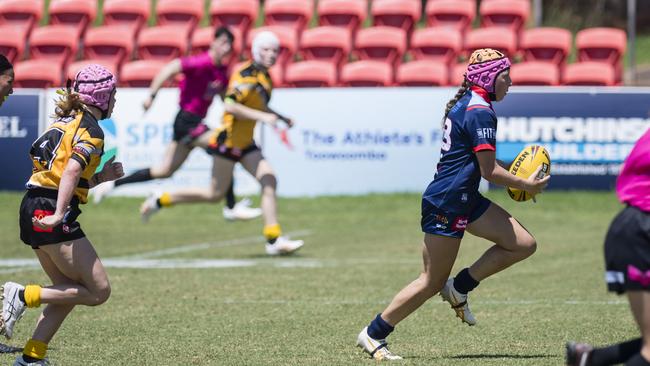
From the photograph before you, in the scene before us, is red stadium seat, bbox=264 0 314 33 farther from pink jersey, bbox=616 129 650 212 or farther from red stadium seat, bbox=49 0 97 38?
pink jersey, bbox=616 129 650 212

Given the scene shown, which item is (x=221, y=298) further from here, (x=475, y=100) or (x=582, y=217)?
(x=582, y=217)

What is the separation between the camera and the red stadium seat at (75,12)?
22922mm

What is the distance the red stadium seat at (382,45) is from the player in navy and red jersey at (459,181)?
13698 mm

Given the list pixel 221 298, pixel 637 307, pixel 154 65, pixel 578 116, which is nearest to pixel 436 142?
pixel 578 116

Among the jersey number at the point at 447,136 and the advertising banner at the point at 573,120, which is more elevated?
the jersey number at the point at 447,136

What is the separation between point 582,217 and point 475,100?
408 inches

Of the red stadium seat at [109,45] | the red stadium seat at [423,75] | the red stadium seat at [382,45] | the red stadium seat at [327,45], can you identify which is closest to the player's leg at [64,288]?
the red stadium seat at [423,75]

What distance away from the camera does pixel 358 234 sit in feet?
52.7

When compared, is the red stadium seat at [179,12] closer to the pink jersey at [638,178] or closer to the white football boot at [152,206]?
the white football boot at [152,206]

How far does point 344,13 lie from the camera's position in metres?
22.3

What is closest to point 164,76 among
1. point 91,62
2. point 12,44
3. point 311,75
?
point 311,75

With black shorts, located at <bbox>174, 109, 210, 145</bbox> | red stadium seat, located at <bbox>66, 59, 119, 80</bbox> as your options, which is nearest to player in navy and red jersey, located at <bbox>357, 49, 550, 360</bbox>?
black shorts, located at <bbox>174, 109, 210, 145</bbox>

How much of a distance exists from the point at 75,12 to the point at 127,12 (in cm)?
96

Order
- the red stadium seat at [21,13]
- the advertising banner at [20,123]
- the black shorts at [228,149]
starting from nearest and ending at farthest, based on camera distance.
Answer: the black shorts at [228,149] < the advertising banner at [20,123] < the red stadium seat at [21,13]
